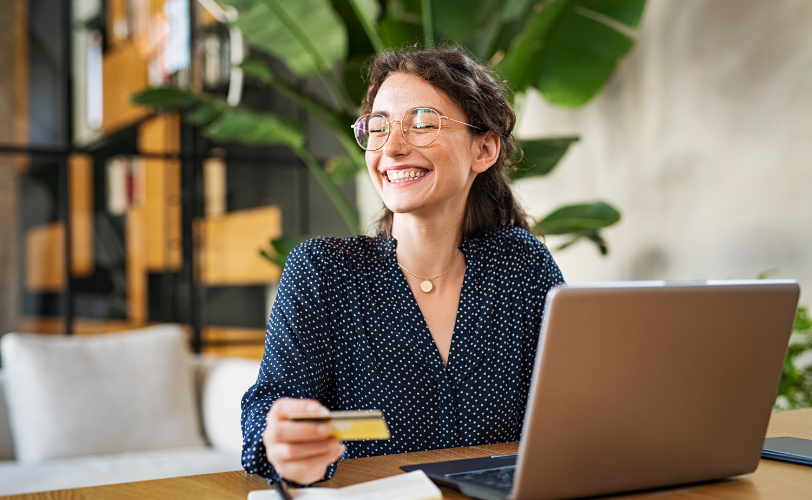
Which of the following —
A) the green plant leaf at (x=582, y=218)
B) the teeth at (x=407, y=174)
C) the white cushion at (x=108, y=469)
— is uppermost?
the teeth at (x=407, y=174)

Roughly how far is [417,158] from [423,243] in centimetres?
18

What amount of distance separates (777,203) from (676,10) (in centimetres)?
106

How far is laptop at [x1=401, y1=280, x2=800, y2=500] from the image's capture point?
2.43ft

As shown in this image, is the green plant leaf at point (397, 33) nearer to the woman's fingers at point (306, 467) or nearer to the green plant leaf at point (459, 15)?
the green plant leaf at point (459, 15)

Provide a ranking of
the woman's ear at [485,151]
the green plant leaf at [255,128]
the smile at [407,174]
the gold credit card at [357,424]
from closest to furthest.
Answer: the gold credit card at [357,424] → the smile at [407,174] → the woman's ear at [485,151] → the green plant leaf at [255,128]

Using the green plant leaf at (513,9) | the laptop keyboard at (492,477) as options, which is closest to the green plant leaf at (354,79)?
the green plant leaf at (513,9)

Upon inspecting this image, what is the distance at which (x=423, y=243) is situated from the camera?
1.50 metres

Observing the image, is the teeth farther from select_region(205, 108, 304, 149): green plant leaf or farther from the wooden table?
select_region(205, 108, 304, 149): green plant leaf

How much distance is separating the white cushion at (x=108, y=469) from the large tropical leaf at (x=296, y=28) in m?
1.71

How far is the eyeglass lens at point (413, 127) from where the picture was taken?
143 centimetres

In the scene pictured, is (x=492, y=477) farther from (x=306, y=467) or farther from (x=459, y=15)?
(x=459, y=15)

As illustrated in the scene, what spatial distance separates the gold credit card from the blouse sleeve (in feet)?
0.89

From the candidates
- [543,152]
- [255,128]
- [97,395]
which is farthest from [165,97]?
[543,152]

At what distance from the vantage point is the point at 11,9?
461 cm
